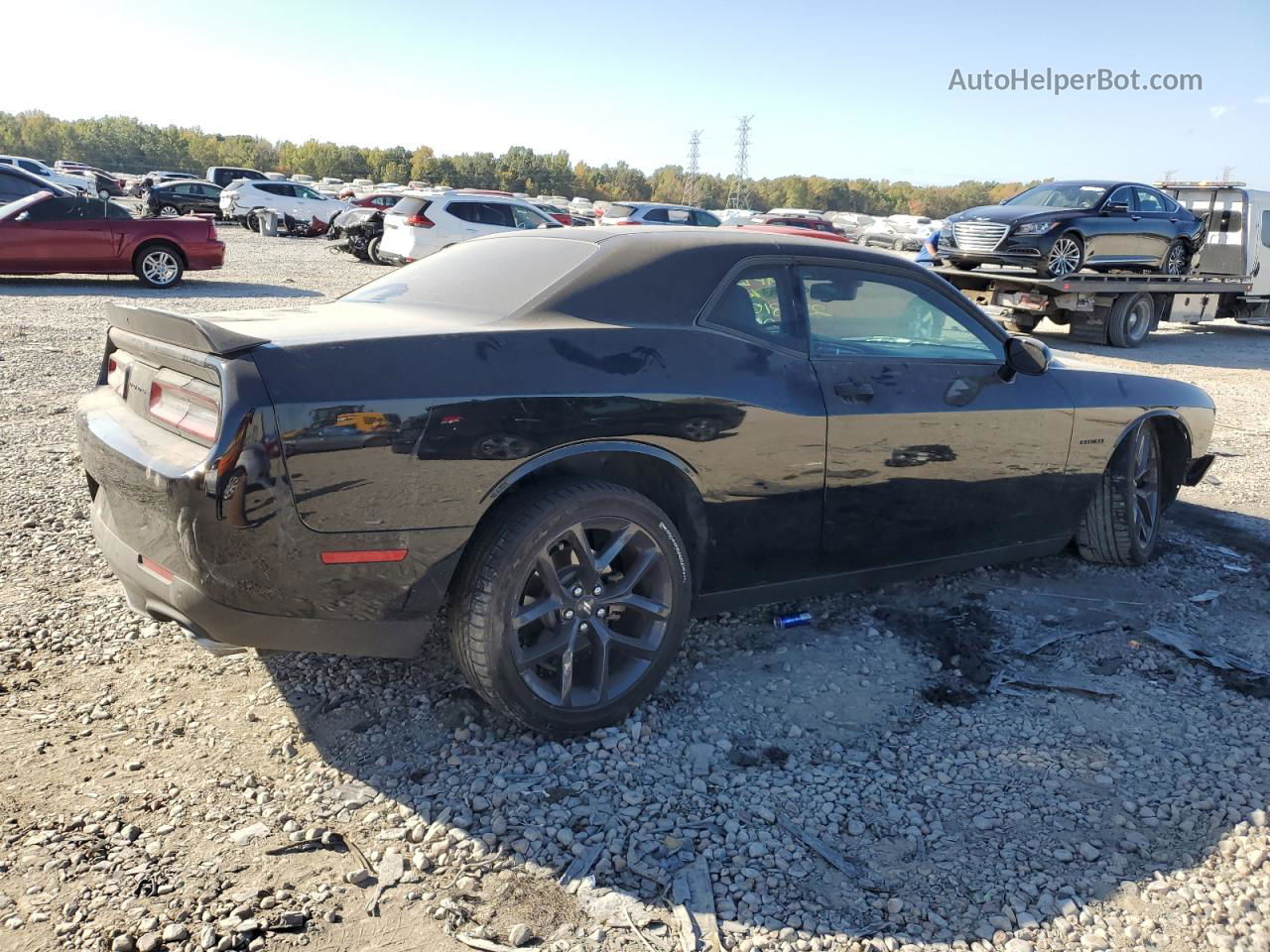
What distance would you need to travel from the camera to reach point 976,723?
340cm

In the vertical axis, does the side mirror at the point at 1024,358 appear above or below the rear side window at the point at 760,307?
below

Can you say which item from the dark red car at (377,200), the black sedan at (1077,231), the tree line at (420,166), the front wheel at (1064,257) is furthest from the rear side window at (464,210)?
the tree line at (420,166)

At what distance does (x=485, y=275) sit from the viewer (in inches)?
145

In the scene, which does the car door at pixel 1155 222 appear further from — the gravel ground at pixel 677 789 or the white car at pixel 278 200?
the white car at pixel 278 200

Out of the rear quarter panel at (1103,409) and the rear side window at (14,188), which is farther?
the rear side window at (14,188)

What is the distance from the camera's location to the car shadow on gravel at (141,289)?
14.5m

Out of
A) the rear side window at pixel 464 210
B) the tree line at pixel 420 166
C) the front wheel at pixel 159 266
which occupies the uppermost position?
the tree line at pixel 420 166

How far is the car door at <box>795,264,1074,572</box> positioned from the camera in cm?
368

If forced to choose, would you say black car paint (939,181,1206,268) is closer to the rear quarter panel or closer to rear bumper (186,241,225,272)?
the rear quarter panel

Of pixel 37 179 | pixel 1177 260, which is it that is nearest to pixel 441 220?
pixel 37 179

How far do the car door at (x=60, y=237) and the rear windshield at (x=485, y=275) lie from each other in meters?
12.8

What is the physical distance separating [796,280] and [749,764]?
5.84 feet

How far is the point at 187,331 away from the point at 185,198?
32974 mm

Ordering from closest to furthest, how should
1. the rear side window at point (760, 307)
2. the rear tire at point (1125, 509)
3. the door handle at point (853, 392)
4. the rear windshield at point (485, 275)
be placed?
the rear windshield at point (485, 275)
the rear side window at point (760, 307)
the door handle at point (853, 392)
the rear tire at point (1125, 509)
